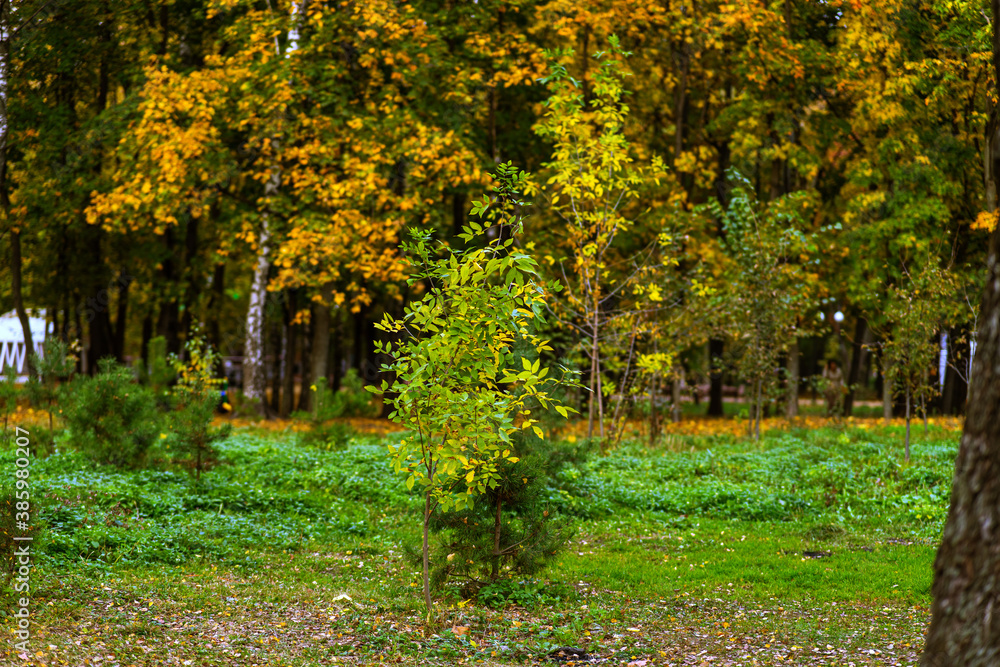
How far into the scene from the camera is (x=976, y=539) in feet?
11.4

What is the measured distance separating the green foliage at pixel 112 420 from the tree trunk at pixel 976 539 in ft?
29.7

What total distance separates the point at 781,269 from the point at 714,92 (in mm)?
7724

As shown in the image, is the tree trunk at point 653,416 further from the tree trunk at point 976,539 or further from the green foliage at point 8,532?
the tree trunk at point 976,539

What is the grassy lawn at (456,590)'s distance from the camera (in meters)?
6.11

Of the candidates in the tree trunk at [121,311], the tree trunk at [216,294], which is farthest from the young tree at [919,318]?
the tree trunk at [121,311]

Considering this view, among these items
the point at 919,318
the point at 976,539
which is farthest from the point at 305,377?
the point at 976,539

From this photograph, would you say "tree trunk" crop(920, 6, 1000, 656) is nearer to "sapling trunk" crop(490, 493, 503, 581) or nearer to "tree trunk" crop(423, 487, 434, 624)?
"tree trunk" crop(423, 487, 434, 624)

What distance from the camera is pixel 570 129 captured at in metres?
13.5

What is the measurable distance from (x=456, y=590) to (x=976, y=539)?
15.5 feet

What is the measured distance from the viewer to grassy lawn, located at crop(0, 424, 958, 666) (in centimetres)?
611

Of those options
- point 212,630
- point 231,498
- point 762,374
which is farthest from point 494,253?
point 762,374

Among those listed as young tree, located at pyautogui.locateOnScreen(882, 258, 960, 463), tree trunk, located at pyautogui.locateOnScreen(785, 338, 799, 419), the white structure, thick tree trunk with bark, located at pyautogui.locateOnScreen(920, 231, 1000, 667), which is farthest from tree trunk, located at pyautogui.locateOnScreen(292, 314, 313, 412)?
thick tree trunk with bark, located at pyautogui.locateOnScreen(920, 231, 1000, 667)

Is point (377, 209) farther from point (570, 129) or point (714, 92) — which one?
point (714, 92)

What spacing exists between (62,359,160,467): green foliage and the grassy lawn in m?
0.28
